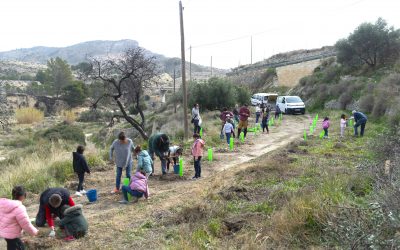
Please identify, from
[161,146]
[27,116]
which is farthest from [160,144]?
[27,116]

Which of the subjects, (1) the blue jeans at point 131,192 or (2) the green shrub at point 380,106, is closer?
(1) the blue jeans at point 131,192

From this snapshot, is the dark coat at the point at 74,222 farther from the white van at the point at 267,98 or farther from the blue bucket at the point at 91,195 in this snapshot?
the white van at the point at 267,98

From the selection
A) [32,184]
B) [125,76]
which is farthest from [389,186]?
[125,76]

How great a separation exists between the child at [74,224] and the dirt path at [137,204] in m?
0.17

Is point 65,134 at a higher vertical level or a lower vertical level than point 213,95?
lower

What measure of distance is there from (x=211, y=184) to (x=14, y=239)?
498 cm

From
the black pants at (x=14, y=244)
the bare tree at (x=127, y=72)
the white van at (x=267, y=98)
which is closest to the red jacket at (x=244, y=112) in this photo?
the bare tree at (x=127, y=72)

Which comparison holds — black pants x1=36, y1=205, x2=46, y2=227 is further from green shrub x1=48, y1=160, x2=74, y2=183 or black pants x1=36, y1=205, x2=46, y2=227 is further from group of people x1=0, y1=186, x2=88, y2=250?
green shrub x1=48, y1=160, x2=74, y2=183

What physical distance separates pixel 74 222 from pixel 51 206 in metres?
0.75

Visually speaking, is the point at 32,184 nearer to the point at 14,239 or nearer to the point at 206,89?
the point at 14,239

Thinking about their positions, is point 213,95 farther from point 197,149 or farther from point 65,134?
point 197,149

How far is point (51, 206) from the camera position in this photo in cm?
726

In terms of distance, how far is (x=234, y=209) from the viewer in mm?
7414

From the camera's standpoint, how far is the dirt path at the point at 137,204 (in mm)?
6605
